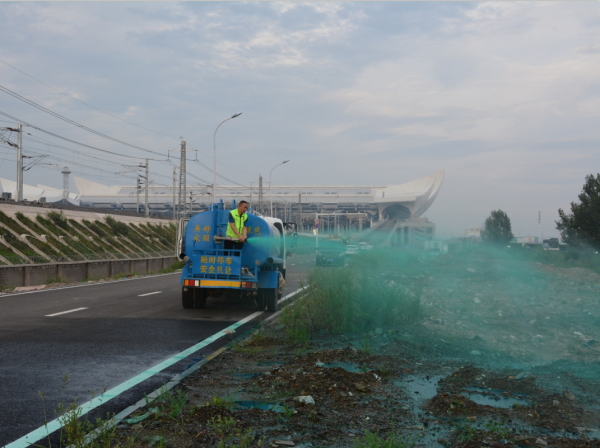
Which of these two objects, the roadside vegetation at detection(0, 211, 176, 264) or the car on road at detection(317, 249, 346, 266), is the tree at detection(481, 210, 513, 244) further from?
the car on road at detection(317, 249, 346, 266)

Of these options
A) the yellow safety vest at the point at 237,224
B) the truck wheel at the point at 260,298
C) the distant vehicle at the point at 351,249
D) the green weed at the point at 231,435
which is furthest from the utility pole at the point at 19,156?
the green weed at the point at 231,435

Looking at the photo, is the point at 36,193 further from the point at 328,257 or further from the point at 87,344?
the point at 87,344

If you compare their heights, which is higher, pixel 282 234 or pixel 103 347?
pixel 282 234

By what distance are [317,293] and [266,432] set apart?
6946 millimetres

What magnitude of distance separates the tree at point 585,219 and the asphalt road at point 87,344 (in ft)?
102

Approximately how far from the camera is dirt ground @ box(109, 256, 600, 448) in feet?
15.5

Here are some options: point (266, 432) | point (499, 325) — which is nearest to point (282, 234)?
point (499, 325)

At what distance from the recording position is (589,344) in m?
9.52

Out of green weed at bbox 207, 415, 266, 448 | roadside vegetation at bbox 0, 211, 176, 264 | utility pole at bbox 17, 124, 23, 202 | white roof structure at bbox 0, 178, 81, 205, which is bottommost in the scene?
green weed at bbox 207, 415, 266, 448

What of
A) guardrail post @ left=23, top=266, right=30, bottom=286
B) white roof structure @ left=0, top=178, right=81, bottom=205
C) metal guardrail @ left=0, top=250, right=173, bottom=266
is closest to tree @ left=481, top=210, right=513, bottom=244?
metal guardrail @ left=0, top=250, right=173, bottom=266

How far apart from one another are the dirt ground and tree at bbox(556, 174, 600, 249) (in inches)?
1221

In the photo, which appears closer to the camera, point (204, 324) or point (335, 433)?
point (335, 433)

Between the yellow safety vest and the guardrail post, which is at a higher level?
the yellow safety vest

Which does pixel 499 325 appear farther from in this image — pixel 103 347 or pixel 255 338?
pixel 103 347
